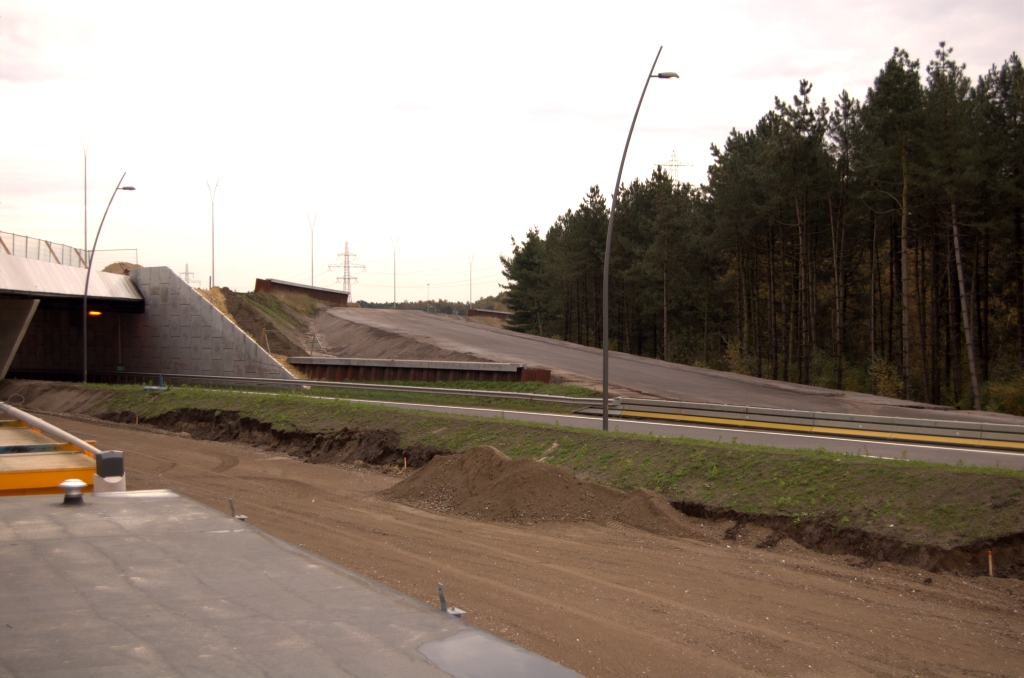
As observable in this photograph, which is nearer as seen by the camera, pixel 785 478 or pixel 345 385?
pixel 785 478

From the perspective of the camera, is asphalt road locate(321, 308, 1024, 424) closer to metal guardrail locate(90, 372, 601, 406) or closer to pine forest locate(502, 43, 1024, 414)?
metal guardrail locate(90, 372, 601, 406)

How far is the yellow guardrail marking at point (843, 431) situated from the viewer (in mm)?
18828

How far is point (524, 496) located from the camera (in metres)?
13.8

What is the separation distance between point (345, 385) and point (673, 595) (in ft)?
89.1

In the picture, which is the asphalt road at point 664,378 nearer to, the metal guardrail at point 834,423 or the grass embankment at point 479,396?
the grass embankment at point 479,396

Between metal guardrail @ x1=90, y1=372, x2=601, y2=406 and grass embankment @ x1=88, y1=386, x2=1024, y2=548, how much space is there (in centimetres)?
790

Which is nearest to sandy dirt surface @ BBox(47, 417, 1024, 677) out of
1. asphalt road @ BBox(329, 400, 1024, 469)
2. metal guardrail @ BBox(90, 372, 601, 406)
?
asphalt road @ BBox(329, 400, 1024, 469)

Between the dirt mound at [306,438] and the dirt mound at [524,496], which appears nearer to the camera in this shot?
the dirt mound at [524,496]

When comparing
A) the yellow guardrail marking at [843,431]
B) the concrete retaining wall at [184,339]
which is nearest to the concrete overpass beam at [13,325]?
the concrete retaining wall at [184,339]

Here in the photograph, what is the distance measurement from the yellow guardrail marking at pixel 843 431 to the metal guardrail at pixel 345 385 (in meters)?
2.66

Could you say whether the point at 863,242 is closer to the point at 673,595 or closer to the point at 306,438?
the point at 306,438

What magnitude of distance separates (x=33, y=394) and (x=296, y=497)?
28335 mm

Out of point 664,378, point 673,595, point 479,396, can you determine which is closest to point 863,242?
point 664,378

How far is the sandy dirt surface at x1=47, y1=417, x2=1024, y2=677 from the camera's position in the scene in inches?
276
